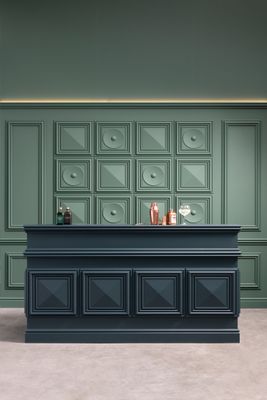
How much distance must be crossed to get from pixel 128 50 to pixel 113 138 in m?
1.21

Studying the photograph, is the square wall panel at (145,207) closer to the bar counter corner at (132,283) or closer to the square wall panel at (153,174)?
the square wall panel at (153,174)

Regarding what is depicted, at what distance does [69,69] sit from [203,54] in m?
1.83

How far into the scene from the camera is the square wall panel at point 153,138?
6254mm

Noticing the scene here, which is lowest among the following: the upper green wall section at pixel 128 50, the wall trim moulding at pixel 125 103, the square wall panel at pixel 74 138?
the square wall panel at pixel 74 138

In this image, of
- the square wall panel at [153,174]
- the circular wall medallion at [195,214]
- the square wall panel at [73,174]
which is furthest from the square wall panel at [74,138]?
the circular wall medallion at [195,214]

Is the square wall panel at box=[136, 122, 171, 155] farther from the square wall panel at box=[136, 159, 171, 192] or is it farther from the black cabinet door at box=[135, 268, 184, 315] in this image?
the black cabinet door at box=[135, 268, 184, 315]

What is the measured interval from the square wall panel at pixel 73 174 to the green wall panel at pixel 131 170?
0.01m

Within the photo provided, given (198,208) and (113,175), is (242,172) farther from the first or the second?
(113,175)

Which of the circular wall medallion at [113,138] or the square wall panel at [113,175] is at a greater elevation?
the circular wall medallion at [113,138]

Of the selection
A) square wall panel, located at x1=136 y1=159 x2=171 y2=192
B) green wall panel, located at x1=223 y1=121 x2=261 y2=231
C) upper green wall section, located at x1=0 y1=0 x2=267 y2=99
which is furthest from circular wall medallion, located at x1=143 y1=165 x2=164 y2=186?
upper green wall section, located at x1=0 y1=0 x2=267 y2=99

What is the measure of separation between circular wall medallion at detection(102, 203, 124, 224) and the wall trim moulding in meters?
1.35

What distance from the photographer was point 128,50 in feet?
Result: 20.5

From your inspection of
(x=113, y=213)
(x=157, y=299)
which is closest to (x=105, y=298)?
(x=157, y=299)
